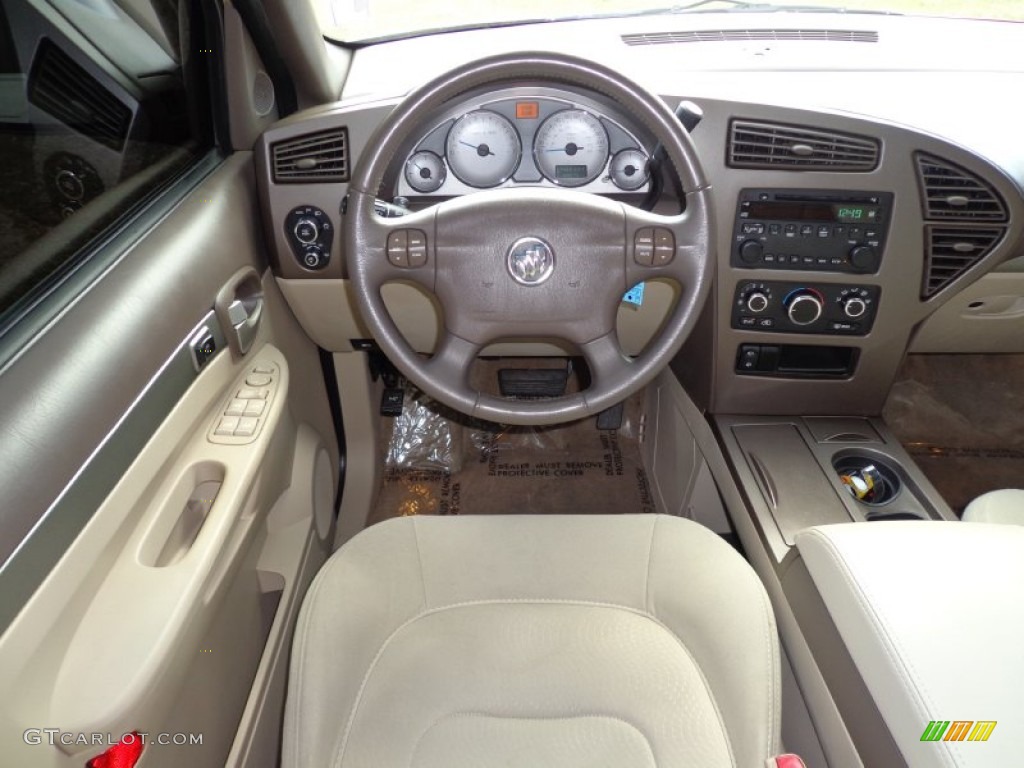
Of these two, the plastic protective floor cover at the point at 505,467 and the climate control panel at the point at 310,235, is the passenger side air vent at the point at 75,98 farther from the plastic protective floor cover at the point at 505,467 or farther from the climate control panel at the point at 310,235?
the plastic protective floor cover at the point at 505,467

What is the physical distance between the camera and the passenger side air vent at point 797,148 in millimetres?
1339

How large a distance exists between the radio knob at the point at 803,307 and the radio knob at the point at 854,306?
0.05 meters

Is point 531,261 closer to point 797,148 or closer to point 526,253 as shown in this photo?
point 526,253

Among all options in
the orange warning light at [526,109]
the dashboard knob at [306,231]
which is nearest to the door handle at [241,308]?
the dashboard knob at [306,231]

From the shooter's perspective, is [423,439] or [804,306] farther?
[423,439]

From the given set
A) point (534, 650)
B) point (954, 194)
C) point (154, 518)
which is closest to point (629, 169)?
point (954, 194)

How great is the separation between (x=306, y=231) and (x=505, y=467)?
40.5 inches

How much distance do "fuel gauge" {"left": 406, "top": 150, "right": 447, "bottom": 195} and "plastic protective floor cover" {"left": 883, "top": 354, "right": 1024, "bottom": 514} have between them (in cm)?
147

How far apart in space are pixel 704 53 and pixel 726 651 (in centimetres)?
135

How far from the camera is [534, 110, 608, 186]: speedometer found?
55.0 inches

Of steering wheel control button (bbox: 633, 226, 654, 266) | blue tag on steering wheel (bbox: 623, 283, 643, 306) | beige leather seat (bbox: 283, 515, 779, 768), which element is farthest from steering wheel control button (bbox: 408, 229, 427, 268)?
blue tag on steering wheel (bbox: 623, 283, 643, 306)

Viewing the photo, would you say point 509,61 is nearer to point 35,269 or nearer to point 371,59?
point 35,269

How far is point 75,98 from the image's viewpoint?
3.98 ft

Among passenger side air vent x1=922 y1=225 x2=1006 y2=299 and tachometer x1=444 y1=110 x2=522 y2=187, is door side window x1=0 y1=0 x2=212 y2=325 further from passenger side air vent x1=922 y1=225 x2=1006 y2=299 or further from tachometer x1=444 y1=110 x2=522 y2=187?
passenger side air vent x1=922 y1=225 x2=1006 y2=299
